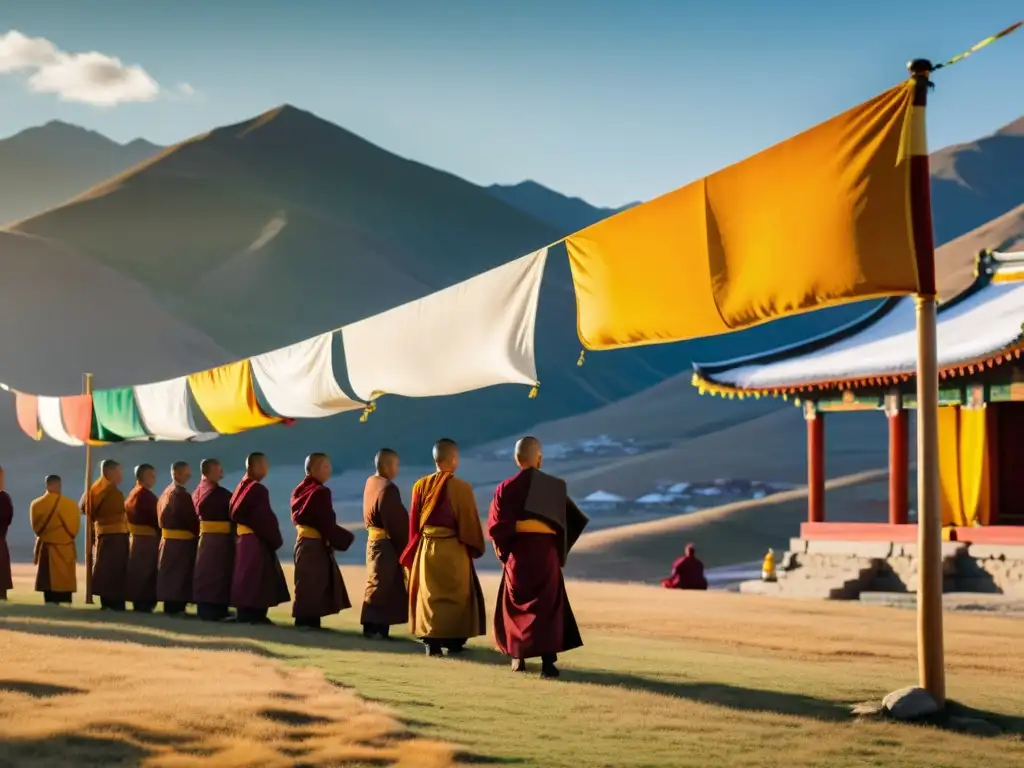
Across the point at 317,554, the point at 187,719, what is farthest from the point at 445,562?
the point at 187,719

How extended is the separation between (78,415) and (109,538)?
253cm

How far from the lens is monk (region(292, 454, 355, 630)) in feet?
40.9

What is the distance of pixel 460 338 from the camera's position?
9.62 m

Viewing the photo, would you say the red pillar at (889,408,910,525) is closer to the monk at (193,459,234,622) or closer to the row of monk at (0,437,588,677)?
the row of monk at (0,437,588,677)

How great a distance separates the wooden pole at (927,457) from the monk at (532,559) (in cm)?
243

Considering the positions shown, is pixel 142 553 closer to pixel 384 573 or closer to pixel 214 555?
pixel 214 555

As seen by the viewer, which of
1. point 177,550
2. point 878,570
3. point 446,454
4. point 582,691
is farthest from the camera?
point 878,570

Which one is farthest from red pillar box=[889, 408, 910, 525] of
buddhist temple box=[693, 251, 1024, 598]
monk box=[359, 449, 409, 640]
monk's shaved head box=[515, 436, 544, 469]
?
monk's shaved head box=[515, 436, 544, 469]

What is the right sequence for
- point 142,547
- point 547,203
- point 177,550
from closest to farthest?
1. point 177,550
2. point 142,547
3. point 547,203

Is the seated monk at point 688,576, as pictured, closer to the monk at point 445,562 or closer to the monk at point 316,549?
the monk at point 316,549

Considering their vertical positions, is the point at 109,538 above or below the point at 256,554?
above

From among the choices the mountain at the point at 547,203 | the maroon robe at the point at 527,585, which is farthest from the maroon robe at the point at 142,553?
the mountain at the point at 547,203

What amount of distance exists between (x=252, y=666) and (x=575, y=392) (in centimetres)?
9352

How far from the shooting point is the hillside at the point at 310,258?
8631 cm
